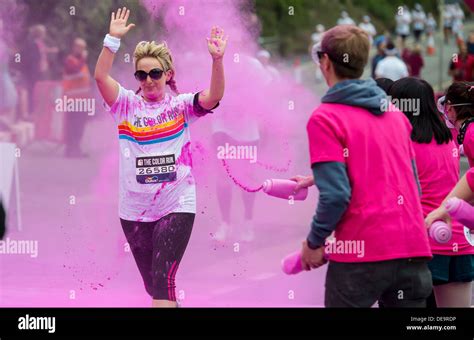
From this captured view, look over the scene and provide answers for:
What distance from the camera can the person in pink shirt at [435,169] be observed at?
203 inches

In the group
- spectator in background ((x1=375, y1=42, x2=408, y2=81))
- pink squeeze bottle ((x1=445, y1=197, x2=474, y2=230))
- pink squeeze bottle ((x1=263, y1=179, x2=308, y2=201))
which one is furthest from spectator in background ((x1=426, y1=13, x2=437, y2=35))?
pink squeeze bottle ((x1=445, y1=197, x2=474, y2=230))

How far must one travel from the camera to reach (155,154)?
5488 millimetres

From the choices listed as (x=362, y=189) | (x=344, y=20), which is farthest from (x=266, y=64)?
(x=344, y=20)

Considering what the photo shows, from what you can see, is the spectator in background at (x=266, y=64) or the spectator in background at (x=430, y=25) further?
the spectator in background at (x=430, y=25)

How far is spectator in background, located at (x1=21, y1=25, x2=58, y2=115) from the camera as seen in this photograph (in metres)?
10.1

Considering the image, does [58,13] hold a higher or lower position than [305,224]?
higher

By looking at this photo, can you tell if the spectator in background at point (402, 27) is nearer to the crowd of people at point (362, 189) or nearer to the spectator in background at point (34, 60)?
the spectator in background at point (34, 60)

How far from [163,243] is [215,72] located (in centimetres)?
88

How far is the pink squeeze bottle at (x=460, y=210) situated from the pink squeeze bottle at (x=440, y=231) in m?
0.06

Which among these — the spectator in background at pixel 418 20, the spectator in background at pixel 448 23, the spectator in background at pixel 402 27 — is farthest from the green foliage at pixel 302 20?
the spectator in background at pixel 418 20
